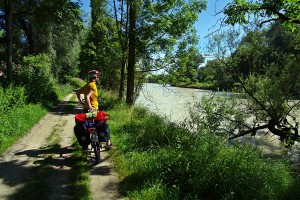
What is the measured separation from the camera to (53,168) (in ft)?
21.6

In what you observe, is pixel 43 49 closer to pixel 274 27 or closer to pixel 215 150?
pixel 274 27

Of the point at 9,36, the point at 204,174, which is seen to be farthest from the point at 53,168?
the point at 9,36

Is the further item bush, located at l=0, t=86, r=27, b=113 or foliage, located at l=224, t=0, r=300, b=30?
bush, located at l=0, t=86, r=27, b=113

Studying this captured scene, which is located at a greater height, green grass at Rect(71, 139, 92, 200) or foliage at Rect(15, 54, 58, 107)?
foliage at Rect(15, 54, 58, 107)

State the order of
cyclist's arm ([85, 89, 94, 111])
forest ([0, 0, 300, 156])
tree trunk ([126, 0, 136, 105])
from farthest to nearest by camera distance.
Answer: tree trunk ([126, 0, 136, 105]), forest ([0, 0, 300, 156]), cyclist's arm ([85, 89, 94, 111])

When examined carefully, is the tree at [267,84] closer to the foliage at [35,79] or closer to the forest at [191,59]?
the forest at [191,59]

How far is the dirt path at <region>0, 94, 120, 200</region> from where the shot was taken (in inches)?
211

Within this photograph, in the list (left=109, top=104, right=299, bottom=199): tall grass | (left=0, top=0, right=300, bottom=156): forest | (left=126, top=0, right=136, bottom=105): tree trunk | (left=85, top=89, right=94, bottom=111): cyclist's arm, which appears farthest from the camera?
(left=126, top=0, right=136, bottom=105): tree trunk

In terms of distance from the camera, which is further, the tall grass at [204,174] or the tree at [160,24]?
the tree at [160,24]

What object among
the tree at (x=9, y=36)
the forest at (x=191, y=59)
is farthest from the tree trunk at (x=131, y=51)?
the tree at (x=9, y=36)

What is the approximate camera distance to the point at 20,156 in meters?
7.38

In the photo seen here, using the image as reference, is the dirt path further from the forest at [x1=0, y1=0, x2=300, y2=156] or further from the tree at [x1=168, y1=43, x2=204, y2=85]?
the tree at [x1=168, y1=43, x2=204, y2=85]

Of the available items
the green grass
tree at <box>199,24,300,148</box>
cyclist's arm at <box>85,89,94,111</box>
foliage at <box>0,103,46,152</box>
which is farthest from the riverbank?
tree at <box>199,24,300,148</box>

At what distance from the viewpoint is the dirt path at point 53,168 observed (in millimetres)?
5367
